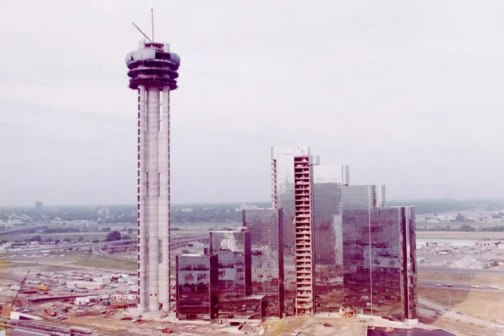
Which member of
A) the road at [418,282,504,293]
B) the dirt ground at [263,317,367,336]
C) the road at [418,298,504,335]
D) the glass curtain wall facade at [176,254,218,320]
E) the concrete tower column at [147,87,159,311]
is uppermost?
the concrete tower column at [147,87,159,311]

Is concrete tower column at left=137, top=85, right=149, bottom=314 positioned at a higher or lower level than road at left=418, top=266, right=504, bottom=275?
higher

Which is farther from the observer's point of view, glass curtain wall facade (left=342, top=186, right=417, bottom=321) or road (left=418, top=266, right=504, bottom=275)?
road (left=418, top=266, right=504, bottom=275)

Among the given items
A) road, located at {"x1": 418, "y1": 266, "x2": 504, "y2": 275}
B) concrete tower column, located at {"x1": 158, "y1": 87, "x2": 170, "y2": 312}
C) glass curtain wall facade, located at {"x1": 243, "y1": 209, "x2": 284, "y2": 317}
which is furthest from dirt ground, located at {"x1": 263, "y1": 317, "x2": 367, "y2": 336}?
road, located at {"x1": 418, "y1": 266, "x2": 504, "y2": 275}

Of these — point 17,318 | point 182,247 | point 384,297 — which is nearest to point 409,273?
point 384,297

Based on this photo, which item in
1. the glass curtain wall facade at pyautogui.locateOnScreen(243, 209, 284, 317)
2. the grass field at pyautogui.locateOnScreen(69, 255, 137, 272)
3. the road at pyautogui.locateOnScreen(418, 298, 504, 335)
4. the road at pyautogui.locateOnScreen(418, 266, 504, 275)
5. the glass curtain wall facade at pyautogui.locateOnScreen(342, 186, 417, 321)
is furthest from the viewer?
the grass field at pyautogui.locateOnScreen(69, 255, 137, 272)

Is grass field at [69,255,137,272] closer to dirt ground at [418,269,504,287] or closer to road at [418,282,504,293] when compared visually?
road at [418,282,504,293]

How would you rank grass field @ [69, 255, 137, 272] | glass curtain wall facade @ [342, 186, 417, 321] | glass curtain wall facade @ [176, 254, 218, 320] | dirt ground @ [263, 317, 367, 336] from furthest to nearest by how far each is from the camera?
1. grass field @ [69, 255, 137, 272]
2. glass curtain wall facade @ [176, 254, 218, 320]
3. glass curtain wall facade @ [342, 186, 417, 321]
4. dirt ground @ [263, 317, 367, 336]
